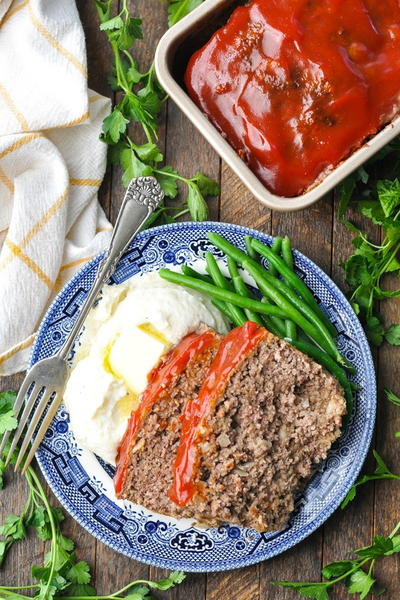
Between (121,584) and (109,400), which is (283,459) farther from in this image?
(121,584)

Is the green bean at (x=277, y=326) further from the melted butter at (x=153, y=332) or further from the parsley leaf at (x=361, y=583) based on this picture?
the parsley leaf at (x=361, y=583)

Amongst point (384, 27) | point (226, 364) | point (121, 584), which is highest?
point (384, 27)

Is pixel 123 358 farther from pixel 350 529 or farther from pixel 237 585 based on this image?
pixel 350 529

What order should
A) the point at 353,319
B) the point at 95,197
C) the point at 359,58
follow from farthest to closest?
1. the point at 95,197
2. the point at 353,319
3. the point at 359,58

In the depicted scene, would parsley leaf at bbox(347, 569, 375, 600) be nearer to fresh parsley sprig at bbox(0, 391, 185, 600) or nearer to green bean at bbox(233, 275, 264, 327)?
fresh parsley sprig at bbox(0, 391, 185, 600)

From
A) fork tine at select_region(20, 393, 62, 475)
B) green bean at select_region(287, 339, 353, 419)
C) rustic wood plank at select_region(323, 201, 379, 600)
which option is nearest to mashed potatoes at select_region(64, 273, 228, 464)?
fork tine at select_region(20, 393, 62, 475)

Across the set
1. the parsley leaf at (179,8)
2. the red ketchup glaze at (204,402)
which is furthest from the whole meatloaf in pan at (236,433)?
the parsley leaf at (179,8)

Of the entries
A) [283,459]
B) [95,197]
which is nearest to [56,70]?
[95,197]
